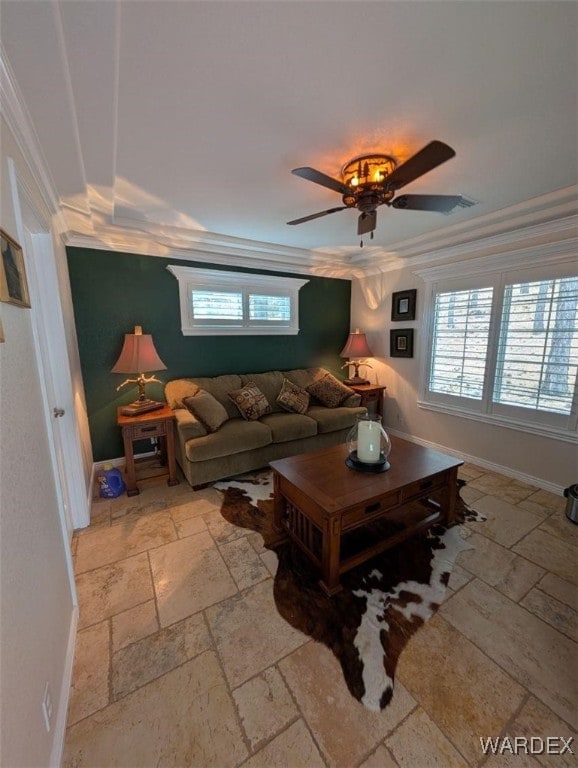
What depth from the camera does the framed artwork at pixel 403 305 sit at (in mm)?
3883

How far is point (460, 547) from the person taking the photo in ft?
6.97

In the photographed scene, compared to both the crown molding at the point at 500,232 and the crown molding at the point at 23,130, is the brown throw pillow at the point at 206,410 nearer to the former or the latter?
the crown molding at the point at 23,130

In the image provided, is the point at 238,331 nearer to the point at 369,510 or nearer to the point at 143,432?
the point at 143,432

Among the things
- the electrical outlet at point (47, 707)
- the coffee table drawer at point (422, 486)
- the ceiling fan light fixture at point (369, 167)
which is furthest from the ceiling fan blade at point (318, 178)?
the electrical outlet at point (47, 707)

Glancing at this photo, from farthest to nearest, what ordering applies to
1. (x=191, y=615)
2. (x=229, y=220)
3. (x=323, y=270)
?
(x=323, y=270)
(x=229, y=220)
(x=191, y=615)

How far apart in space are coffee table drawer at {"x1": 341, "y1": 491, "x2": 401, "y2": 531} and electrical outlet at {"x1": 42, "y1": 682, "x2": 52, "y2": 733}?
4.54 ft

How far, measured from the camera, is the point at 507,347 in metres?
2.99

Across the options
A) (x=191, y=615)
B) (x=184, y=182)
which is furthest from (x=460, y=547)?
(x=184, y=182)

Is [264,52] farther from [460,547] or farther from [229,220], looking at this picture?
[460,547]

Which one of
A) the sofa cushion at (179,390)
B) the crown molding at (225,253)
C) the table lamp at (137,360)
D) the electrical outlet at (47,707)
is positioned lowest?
the electrical outlet at (47,707)

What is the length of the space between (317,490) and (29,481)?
141 cm

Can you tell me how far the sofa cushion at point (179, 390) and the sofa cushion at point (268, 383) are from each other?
2.15 ft

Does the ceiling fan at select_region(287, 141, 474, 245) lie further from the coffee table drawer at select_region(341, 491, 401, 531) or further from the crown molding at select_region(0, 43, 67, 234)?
the coffee table drawer at select_region(341, 491, 401, 531)

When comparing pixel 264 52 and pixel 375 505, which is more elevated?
pixel 264 52
